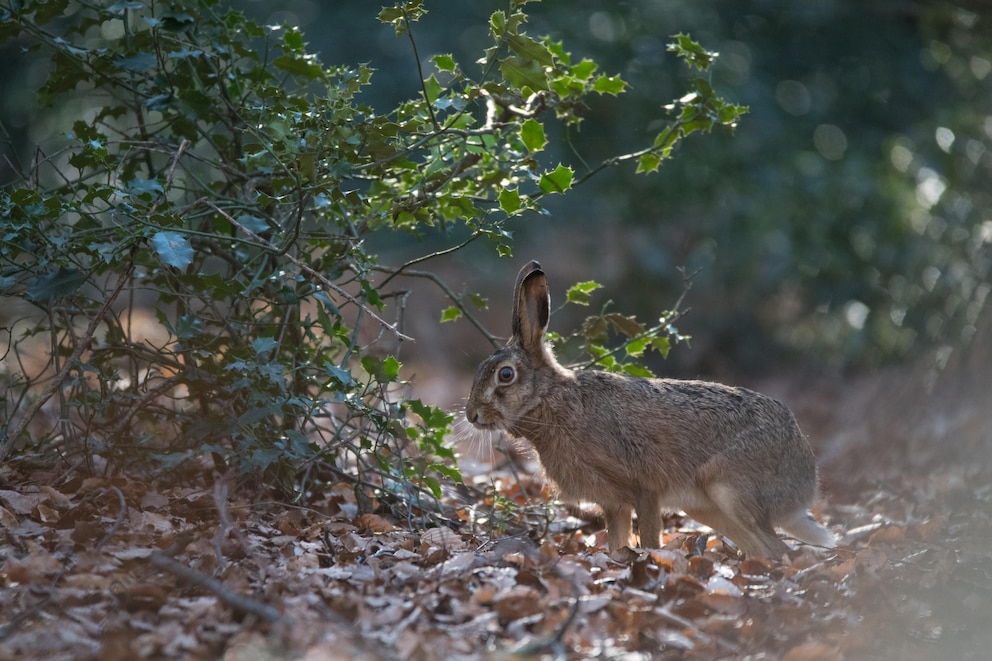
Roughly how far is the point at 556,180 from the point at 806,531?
91.2 inches

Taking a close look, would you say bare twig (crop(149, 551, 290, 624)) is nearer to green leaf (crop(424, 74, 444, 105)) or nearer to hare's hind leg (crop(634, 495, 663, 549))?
hare's hind leg (crop(634, 495, 663, 549))

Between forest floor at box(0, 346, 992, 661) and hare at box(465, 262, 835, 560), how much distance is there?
25 centimetres

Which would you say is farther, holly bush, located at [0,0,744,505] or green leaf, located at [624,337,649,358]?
green leaf, located at [624,337,649,358]

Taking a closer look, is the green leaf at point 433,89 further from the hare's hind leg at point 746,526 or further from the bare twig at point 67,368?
the hare's hind leg at point 746,526

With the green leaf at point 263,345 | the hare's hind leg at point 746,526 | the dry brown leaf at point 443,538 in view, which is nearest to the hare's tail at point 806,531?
the hare's hind leg at point 746,526

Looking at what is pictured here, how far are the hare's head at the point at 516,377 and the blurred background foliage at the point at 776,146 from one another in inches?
170

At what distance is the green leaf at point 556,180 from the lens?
4875 mm

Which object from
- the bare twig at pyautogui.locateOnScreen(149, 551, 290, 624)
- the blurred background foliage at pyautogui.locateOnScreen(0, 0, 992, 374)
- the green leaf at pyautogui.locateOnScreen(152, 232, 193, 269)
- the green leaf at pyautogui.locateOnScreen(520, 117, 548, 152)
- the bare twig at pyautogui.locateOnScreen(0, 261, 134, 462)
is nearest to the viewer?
the bare twig at pyautogui.locateOnScreen(149, 551, 290, 624)

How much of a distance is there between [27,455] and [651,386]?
10.8 feet

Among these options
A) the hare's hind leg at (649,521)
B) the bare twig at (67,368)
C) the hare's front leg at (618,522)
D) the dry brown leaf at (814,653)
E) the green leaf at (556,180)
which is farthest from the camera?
the hare's front leg at (618,522)

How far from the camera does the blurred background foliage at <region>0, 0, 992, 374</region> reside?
9.97 meters

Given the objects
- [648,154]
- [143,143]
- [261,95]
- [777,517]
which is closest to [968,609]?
[777,517]

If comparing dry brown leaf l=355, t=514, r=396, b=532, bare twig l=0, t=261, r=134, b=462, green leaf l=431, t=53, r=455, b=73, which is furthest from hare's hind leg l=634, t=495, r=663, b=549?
bare twig l=0, t=261, r=134, b=462

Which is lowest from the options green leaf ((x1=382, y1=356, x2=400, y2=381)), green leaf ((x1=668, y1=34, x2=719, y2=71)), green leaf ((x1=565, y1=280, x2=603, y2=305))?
green leaf ((x1=382, y1=356, x2=400, y2=381))
